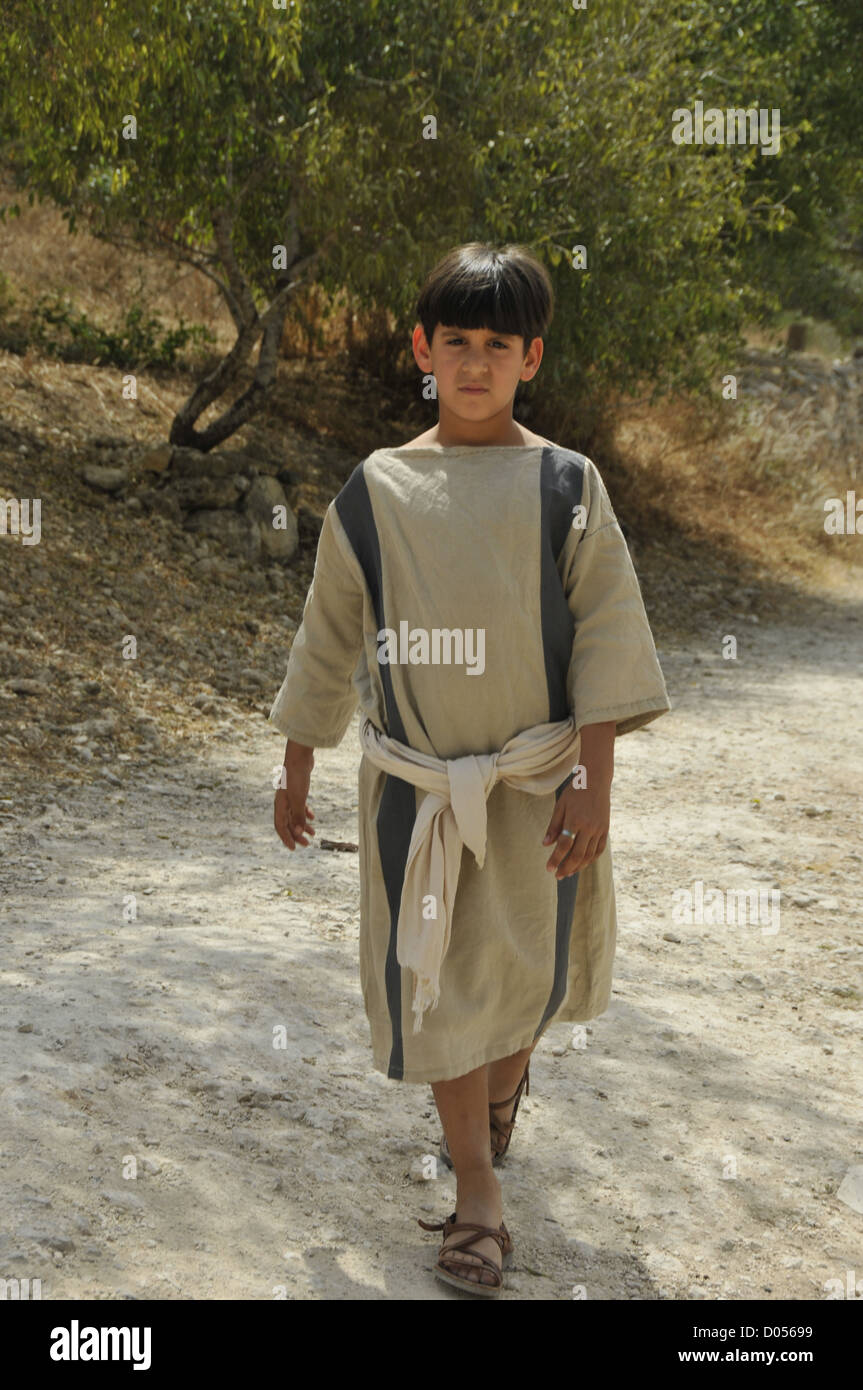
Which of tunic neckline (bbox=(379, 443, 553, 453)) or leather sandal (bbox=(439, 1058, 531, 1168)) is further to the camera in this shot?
leather sandal (bbox=(439, 1058, 531, 1168))

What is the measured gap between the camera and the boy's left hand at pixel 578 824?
2.10 m

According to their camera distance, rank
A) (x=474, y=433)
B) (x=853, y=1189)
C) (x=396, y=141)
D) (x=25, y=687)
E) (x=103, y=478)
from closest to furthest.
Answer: (x=474, y=433), (x=853, y=1189), (x=25, y=687), (x=396, y=141), (x=103, y=478)

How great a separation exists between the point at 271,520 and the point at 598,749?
22.8 ft

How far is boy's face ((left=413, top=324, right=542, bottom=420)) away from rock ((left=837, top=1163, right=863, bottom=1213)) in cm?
174

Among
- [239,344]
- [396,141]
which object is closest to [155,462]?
[239,344]

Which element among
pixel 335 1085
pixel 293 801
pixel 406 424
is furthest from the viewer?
pixel 406 424

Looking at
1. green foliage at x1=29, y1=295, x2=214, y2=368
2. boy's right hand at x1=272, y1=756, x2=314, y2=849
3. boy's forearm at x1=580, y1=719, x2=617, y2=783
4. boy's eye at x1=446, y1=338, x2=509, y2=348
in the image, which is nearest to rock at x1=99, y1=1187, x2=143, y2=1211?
boy's right hand at x1=272, y1=756, x2=314, y2=849

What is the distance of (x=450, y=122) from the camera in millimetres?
8102

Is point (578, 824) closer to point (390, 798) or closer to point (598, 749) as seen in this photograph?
point (598, 749)

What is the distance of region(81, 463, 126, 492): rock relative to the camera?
838cm

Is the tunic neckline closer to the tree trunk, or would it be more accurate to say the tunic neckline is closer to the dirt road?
the dirt road

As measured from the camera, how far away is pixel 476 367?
7.03ft

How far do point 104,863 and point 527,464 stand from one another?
2.73 m
